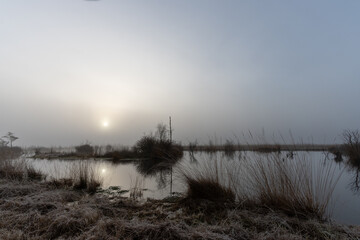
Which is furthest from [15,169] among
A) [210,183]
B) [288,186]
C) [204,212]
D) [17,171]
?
[288,186]

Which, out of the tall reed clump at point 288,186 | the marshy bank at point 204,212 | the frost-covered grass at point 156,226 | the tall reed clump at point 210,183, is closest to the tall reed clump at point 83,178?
the marshy bank at point 204,212

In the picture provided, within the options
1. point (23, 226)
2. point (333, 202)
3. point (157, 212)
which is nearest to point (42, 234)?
point (23, 226)

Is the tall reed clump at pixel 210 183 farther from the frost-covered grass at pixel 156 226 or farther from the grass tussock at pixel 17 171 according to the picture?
the grass tussock at pixel 17 171

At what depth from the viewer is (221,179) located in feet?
13.1

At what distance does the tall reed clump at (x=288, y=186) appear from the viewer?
3006 millimetres

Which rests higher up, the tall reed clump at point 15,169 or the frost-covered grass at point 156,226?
the tall reed clump at point 15,169

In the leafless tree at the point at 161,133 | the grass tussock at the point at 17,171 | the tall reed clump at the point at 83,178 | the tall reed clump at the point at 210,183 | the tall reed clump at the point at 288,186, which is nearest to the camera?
the tall reed clump at the point at 288,186

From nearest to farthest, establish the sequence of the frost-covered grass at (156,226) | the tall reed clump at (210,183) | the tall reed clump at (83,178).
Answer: the frost-covered grass at (156,226) < the tall reed clump at (210,183) < the tall reed clump at (83,178)

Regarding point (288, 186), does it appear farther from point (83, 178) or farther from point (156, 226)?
point (83, 178)

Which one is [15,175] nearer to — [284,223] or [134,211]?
[134,211]

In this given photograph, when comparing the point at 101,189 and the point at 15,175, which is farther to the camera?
the point at 15,175

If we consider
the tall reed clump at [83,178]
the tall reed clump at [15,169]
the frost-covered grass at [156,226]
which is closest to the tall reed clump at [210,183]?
the frost-covered grass at [156,226]

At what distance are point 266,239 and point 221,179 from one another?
1.92 meters

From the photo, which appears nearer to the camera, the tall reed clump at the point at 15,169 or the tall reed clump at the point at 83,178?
the tall reed clump at the point at 83,178
